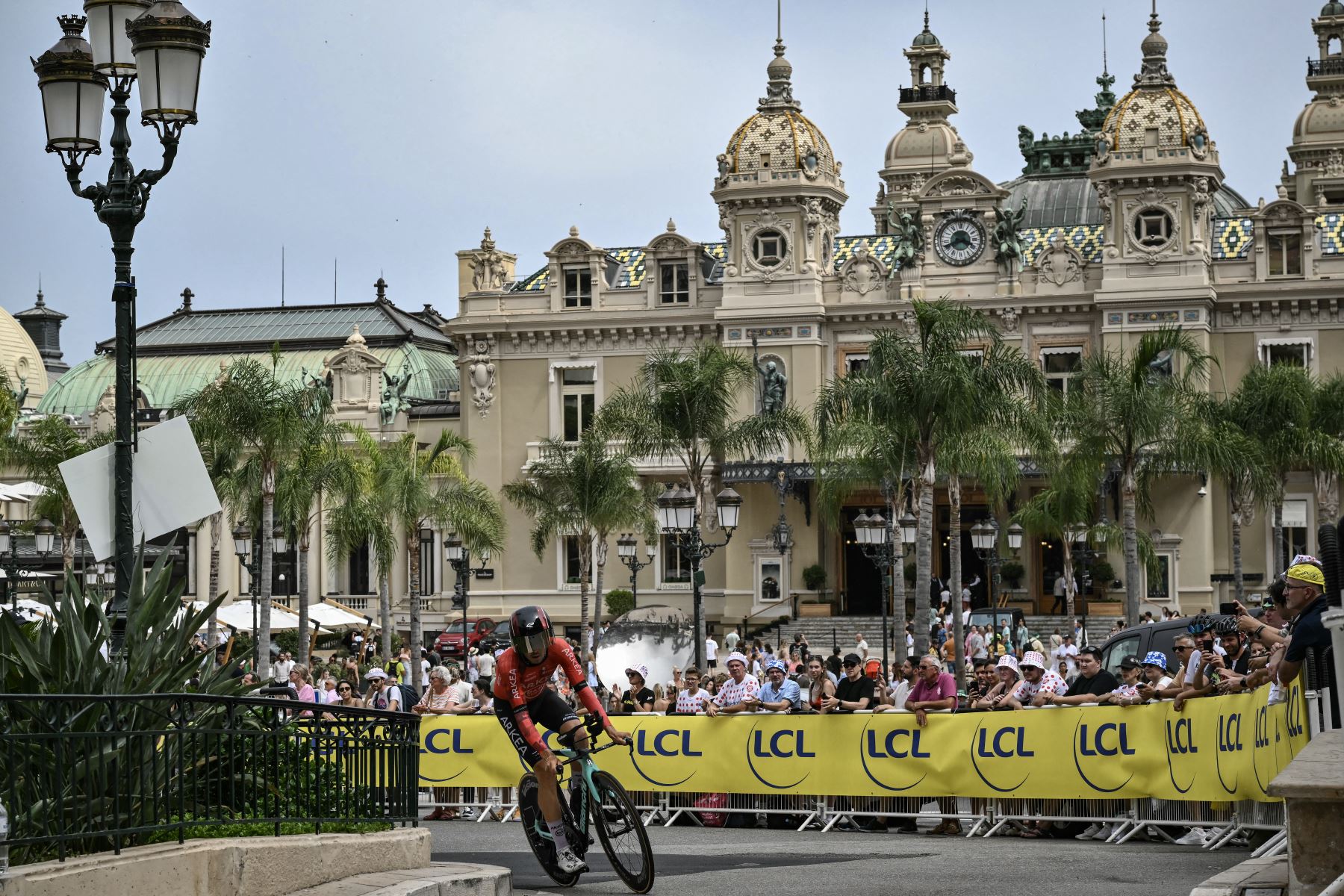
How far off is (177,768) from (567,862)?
3.44 metres

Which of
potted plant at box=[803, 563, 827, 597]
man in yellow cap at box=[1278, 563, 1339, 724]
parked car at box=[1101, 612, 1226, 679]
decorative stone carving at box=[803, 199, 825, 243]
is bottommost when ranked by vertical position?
parked car at box=[1101, 612, 1226, 679]

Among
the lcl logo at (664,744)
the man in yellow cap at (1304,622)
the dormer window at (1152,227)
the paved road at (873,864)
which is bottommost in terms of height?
the paved road at (873,864)

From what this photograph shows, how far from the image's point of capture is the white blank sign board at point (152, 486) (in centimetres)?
1184

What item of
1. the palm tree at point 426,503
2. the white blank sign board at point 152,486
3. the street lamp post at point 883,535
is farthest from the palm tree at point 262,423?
the white blank sign board at point 152,486

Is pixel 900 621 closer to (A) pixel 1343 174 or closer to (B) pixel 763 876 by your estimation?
(B) pixel 763 876

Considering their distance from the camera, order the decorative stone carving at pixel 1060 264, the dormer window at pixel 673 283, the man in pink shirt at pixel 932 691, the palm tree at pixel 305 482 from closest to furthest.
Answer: the man in pink shirt at pixel 932 691 → the palm tree at pixel 305 482 → the decorative stone carving at pixel 1060 264 → the dormer window at pixel 673 283

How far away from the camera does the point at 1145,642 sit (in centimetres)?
2227

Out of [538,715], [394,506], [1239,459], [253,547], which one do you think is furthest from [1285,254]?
[538,715]

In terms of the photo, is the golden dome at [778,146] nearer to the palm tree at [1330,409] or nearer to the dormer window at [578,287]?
the dormer window at [578,287]

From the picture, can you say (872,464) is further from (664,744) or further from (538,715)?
(538,715)

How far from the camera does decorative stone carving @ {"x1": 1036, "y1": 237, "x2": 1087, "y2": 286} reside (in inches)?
2210

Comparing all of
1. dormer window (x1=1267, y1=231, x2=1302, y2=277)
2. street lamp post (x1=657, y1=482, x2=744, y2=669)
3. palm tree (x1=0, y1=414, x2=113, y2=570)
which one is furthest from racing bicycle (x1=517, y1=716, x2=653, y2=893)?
dormer window (x1=1267, y1=231, x2=1302, y2=277)

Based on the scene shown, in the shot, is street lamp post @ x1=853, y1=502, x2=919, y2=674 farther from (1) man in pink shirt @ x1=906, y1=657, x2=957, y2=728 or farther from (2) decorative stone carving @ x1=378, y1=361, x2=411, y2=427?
(2) decorative stone carving @ x1=378, y1=361, x2=411, y2=427

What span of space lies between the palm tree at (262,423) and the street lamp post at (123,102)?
26.9m
